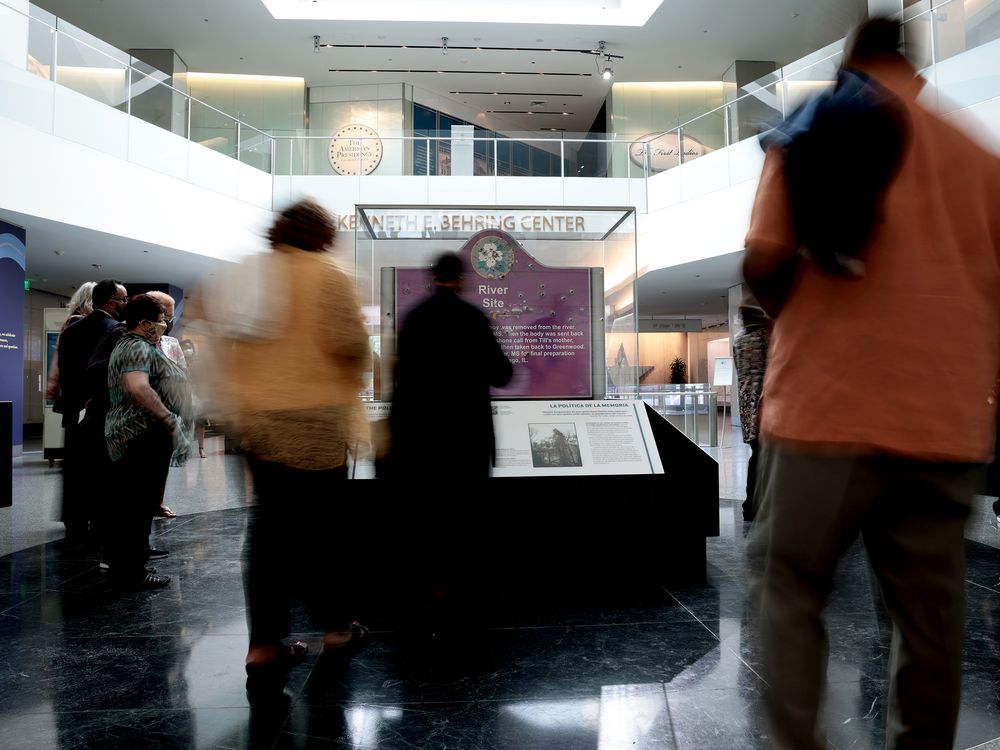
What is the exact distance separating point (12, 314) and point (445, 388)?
11.1 m

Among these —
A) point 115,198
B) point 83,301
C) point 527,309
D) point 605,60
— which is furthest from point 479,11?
point 527,309

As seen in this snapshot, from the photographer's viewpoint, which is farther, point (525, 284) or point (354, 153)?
point (354, 153)

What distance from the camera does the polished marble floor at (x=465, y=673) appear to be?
1.90m

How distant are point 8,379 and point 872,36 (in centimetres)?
1274

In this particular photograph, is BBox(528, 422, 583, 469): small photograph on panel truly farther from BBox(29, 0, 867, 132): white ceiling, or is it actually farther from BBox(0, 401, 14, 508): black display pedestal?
BBox(29, 0, 867, 132): white ceiling

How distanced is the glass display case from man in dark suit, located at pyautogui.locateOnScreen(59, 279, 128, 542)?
1.65m

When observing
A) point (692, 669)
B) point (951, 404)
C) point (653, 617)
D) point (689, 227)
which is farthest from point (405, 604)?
point (689, 227)

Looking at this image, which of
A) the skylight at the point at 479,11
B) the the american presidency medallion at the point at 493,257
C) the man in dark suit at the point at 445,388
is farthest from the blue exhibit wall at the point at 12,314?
the man in dark suit at the point at 445,388

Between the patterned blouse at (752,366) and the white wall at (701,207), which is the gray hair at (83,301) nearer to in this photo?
the patterned blouse at (752,366)

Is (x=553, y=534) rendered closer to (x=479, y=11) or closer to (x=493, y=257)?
(x=493, y=257)

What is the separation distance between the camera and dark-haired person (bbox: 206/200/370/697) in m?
2.20

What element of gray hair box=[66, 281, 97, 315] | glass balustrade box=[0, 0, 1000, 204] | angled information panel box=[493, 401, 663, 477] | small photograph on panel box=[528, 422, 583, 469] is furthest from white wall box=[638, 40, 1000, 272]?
gray hair box=[66, 281, 97, 315]

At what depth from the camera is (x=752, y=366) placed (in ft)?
14.1

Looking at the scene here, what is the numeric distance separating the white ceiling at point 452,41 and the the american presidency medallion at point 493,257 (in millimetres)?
12620
